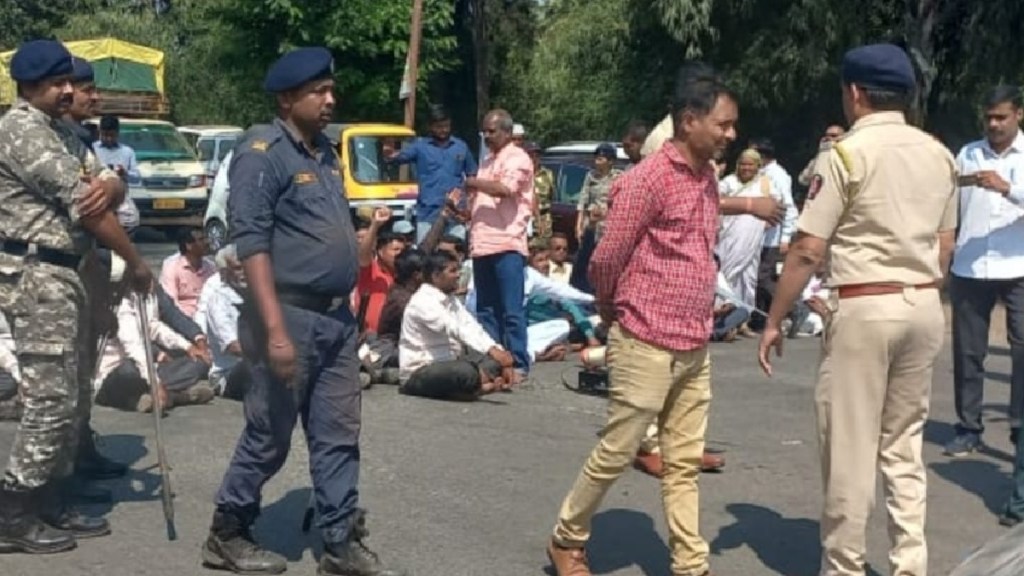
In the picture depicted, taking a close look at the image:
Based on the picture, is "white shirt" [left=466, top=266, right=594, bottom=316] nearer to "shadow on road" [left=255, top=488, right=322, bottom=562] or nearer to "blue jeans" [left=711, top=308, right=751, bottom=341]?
"blue jeans" [left=711, top=308, right=751, bottom=341]

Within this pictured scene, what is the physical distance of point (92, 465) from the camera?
26.5 feet

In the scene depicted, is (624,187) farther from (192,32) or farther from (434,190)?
(192,32)

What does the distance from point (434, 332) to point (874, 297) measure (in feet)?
16.6

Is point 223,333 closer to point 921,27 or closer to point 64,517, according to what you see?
point 64,517

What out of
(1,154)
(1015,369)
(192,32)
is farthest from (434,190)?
(192,32)

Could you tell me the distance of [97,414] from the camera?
32.5ft

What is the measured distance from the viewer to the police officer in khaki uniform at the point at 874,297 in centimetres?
584

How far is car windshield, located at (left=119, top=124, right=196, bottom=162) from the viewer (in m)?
28.3

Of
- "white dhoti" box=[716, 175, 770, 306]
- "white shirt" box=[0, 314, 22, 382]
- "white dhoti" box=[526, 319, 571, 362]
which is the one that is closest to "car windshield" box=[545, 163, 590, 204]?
"white dhoti" box=[716, 175, 770, 306]

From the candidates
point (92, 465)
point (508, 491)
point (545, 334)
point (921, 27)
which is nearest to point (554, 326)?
point (545, 334)

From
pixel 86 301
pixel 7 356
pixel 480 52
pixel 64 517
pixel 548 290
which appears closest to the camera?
pixel 86 301

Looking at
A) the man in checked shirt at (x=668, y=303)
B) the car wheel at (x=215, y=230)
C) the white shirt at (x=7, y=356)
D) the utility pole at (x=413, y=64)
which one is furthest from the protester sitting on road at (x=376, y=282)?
the utility pole at (x=413, y=64)

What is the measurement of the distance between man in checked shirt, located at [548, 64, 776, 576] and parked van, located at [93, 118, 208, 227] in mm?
21621

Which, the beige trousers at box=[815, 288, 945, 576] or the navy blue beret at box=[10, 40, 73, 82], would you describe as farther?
the navy blue beret at box=[10, 40, 73, 82]
